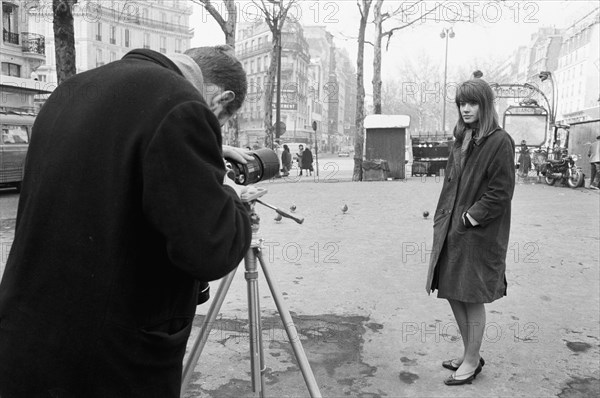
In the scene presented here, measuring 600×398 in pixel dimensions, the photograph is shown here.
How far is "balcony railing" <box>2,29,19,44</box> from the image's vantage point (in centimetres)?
3294

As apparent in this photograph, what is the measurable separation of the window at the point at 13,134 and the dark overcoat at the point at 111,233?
572 inches

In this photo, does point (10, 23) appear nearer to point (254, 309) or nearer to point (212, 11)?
point (212, 11)

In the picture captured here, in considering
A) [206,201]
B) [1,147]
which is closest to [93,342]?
[206,201]

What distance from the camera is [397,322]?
4.28 metres

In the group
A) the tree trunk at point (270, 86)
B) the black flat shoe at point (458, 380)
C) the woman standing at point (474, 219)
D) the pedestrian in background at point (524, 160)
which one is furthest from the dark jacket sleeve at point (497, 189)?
the pedestrian in background at point (524, 160)

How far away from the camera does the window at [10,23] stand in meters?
32.9

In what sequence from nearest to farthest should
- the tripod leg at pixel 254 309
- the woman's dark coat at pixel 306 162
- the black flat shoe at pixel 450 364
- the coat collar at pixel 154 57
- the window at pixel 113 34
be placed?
the coat collar at pixel 154 57 → the tripod leg at pixel 254 309 → the black flat shoe at pixel 450 364 → the woman's dark coat at pixel 306 162 → the window at pixel 113 34

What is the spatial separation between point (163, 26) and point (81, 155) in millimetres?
69955

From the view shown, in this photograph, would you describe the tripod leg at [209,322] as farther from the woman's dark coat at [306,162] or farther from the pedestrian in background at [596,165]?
the woman's dark coat at [306,162]

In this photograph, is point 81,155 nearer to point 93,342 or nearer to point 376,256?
point 93,342

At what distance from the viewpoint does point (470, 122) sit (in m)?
3.20

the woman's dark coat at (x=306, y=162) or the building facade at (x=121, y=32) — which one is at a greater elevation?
the building facade at (x=121, y=32)

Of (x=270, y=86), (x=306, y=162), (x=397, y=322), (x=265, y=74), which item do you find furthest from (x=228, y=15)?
(x=265, y=74)

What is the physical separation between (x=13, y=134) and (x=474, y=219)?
14.2 m
